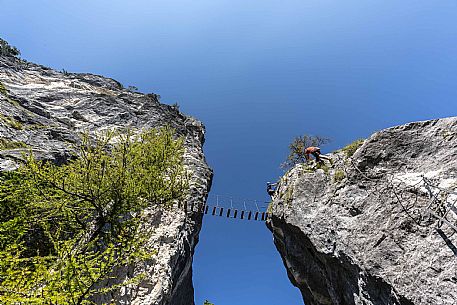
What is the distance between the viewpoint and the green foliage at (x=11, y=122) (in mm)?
18656

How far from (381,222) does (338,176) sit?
4355 mm

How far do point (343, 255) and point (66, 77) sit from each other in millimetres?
44629

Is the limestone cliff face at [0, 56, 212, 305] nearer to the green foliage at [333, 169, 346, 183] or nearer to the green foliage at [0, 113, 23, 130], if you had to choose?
the green foliage at [0, 113, 23, 130]

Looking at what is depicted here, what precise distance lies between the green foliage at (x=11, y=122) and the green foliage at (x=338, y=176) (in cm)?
2174

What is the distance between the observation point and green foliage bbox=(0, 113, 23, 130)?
61.2 feet

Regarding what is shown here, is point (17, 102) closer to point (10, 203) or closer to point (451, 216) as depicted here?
point (10, 203)

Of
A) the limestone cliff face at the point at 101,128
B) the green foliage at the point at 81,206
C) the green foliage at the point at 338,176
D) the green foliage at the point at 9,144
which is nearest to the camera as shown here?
the green foliage at the point at 81,206

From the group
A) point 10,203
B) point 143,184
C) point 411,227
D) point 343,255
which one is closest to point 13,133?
point 10,203

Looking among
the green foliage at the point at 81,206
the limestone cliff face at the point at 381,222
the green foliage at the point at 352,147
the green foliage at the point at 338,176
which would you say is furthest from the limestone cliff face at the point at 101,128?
the green foliage at the point at 352,147

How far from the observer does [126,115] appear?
30.9 metres

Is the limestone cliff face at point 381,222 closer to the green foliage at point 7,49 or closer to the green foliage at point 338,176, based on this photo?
the green foliage at point 338,176

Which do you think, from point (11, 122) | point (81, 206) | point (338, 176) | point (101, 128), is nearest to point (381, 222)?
point (338, 176)

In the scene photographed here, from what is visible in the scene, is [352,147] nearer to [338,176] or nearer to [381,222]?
[338,176]

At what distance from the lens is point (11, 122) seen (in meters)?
19.0
